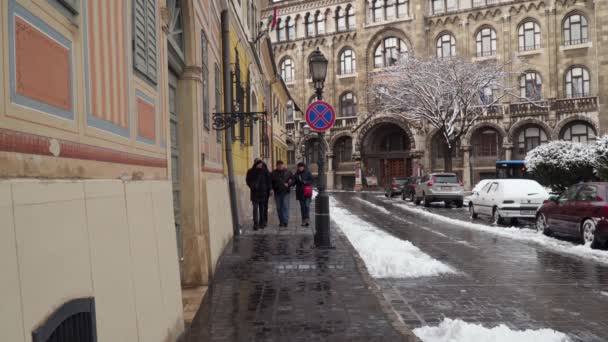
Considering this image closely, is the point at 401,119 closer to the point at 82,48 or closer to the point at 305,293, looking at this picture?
the point at 305,293

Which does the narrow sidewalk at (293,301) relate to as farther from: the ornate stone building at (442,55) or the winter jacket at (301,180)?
the ornate stone building at (442,55)

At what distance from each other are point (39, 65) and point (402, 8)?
167 ft

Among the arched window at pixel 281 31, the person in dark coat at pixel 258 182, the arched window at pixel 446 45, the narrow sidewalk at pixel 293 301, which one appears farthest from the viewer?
the arched window at pixel 281 31

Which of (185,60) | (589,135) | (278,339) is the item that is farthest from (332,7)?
(278,339)

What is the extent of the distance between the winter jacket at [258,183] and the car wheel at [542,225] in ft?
23.6

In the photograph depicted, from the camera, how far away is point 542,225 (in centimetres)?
1382

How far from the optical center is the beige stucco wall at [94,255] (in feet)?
7.14

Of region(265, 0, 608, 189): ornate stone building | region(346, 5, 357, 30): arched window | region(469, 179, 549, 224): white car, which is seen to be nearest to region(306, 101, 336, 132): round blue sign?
region(469, 179, 549, 224): white car

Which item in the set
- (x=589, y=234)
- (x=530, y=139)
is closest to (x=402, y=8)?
(x=530, y=139)

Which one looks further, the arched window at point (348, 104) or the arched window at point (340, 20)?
the arched window at point (340, 20)

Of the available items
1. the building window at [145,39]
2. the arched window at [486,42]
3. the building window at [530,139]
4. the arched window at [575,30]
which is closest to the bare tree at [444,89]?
A: the building window at [530,139]

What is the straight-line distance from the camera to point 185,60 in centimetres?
775

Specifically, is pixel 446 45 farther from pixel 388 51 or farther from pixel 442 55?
pixel 388 51

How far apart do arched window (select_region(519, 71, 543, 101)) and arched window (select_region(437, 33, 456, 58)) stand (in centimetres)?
668
